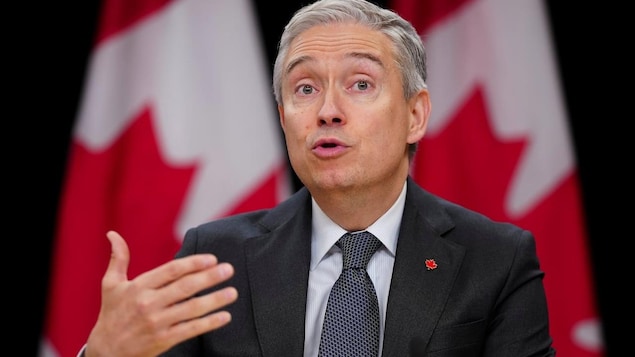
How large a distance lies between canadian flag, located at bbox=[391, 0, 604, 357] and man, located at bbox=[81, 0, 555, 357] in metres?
1.30

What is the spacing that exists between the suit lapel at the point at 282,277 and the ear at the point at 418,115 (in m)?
0.36

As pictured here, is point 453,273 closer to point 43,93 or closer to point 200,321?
point 200,321

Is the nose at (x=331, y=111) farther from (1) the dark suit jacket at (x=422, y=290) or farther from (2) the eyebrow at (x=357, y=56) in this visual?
(1) the dark suit jacket at (x=422, y=290)

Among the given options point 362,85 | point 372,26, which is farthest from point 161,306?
point 372,26

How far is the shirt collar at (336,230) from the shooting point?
2334mm

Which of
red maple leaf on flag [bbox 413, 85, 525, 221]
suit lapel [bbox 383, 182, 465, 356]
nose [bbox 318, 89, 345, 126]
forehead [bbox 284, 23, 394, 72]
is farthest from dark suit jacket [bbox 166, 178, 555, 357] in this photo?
red maple leaf on flag [bbox 413, 85, 525, 221]

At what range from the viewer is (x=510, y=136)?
3.73m

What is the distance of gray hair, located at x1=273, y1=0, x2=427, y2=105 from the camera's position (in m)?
2.41

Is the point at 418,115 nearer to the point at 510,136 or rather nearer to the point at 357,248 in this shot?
the point at 357,248

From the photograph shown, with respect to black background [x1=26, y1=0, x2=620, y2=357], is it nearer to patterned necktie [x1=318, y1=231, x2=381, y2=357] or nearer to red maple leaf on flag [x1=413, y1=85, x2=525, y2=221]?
red maple leaf on flag [x1=413, y1=85, x2=525, y2=221]

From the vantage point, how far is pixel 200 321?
173 cm

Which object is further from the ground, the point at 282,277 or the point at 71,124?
the point at 71,124

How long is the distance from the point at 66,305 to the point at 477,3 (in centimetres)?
224

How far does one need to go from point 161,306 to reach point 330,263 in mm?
672
